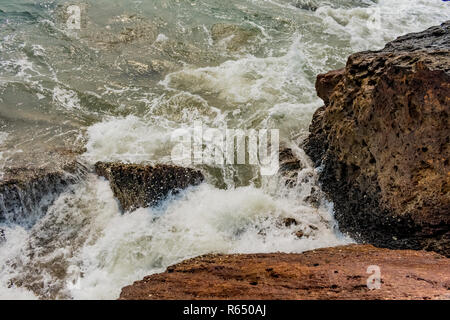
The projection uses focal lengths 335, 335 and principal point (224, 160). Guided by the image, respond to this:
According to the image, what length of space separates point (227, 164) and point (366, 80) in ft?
9.64

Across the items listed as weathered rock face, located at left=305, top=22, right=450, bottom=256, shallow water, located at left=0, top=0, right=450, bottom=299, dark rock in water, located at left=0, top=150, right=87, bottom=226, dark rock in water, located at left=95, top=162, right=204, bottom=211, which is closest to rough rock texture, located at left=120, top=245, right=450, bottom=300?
weathered rock face, located at left=305, top=22, right=450, bottom=256

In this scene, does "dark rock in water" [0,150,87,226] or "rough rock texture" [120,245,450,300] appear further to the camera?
"dark rock in water" [0,150,87,226]

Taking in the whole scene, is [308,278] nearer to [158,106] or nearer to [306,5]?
[158,106]

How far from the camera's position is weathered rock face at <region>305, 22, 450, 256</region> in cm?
380

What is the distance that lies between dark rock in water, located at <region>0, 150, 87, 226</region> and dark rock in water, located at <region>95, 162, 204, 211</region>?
0.83 meters

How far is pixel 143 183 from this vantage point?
18.8 ft

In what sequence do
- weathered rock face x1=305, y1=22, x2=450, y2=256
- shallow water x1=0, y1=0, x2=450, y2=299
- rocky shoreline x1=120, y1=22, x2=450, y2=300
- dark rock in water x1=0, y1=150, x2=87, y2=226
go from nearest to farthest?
rocky shoreline x1=120, y1=22, x2=450, y2=300, weathered rock face x1=305, y1=22, x2=450, y2=256, shallow water x1=0, y1=0, x2=450, y2=299, dark rock in water x1=0, y1=150, x2=87, y2=226

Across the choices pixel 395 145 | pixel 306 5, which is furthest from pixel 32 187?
pixel 306 5

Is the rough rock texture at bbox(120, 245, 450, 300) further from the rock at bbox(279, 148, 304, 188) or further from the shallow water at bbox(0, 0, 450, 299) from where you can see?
the rock at bbox(279, 148, 304, 188)

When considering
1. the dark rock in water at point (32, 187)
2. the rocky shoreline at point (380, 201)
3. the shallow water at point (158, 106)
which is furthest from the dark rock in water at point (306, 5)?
the dark rock in water at point (32, 187)

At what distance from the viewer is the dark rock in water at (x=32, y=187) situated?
5629mm

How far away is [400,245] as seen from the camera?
4.21m
